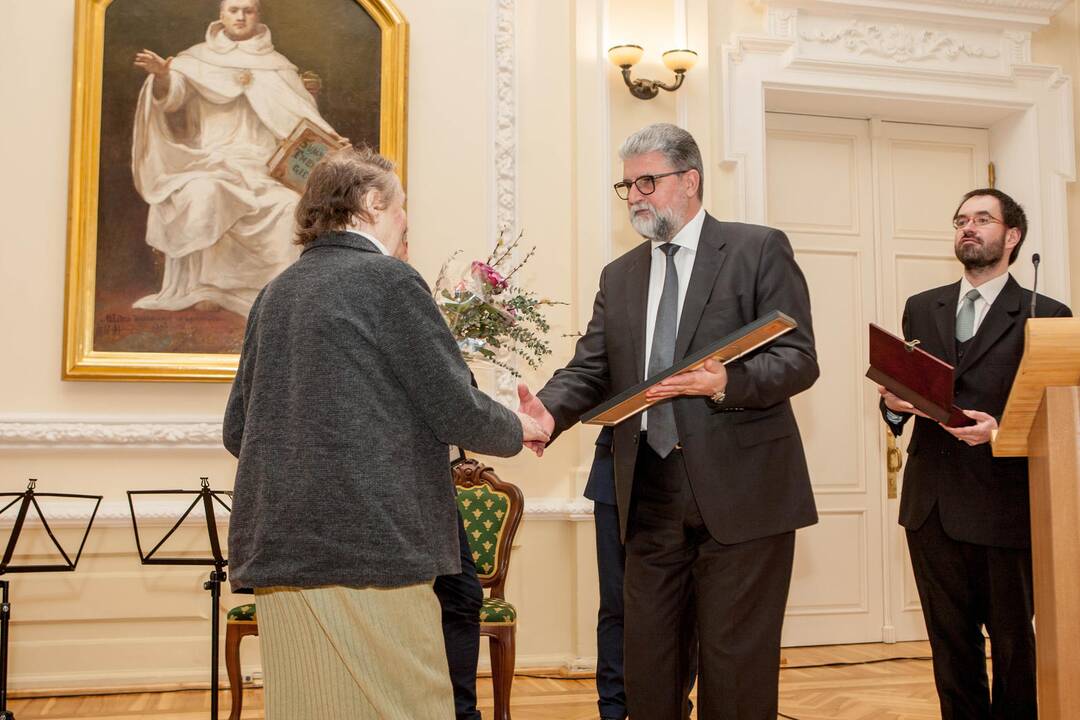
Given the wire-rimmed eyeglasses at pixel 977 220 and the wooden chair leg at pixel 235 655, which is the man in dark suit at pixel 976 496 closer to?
the wire-rimmed eyeglasses at pixel 977 220

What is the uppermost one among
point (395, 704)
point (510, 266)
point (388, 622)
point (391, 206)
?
point (510, 266)

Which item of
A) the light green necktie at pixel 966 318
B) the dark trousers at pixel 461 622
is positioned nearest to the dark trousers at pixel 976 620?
the light green necktie at pixel 966 318

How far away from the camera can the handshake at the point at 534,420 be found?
2.63 m

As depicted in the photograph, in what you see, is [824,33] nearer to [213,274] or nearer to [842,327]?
[842,327]

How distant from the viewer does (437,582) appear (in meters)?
3.62

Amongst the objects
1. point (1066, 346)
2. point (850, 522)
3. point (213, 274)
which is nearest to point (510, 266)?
point (213, 274)

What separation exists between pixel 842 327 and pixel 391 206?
4.26 meters

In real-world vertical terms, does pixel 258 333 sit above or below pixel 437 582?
above

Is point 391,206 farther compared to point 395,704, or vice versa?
point 391,206

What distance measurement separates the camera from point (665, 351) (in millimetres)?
2715

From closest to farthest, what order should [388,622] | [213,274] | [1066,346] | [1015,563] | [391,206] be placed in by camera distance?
[1066,346], [388,622], [391,206], [1015,563], [213,274]

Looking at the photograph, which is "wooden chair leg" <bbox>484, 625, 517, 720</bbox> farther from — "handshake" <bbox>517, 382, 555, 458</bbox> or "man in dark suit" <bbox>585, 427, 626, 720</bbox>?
"handshake" <bbox>517, 382, 555, 458</bbox>

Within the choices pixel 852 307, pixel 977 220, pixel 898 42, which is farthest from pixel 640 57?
pixel 977 220

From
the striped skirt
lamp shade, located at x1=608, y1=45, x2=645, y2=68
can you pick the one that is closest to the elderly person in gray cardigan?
the striped skirt
